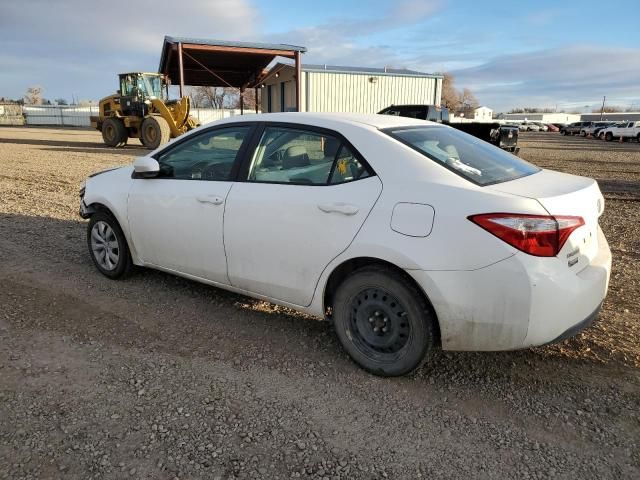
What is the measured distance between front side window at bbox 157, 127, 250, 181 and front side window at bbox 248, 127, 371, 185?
248 mm

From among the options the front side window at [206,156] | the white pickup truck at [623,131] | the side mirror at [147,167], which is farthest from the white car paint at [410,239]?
the white pickup truck at [623,131]

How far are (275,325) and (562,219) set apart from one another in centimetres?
219

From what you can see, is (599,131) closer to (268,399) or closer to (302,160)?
(302,160)

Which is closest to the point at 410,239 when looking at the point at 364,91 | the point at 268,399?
the point at 268,399

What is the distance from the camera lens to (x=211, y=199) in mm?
3668

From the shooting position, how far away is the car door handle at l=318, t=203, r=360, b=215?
296 cm

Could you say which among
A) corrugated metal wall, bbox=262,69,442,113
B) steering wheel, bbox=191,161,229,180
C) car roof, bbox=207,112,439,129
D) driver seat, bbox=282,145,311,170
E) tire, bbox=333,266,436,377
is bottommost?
tire, bbox=333,266,436,377

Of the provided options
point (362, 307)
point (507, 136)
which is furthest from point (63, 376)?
point (507, 136)

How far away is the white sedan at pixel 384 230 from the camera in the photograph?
2586 millimetres

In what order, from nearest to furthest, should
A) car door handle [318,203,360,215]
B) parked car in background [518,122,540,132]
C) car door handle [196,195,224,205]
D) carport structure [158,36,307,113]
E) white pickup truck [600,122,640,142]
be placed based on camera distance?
1. car door handle [318,203,360,215]
2. car door handle [196,195,224,205]
3. carport structure [158,36,307,113]
4. white pickup truck [600,122,640,142]
5. parked car in background [518,122,540,132]

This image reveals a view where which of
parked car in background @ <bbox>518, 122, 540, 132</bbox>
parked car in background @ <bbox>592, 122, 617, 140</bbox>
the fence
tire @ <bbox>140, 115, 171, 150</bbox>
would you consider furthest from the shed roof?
parked car in background @ <bbox>518, 122, 540, 132</bbox>

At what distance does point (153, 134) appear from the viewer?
19625 millimetres

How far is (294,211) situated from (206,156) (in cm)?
118

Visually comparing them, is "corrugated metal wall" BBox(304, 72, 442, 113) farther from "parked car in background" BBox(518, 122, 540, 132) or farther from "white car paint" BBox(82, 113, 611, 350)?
"parked car in background" BBox(518, 122, 540, 132)
